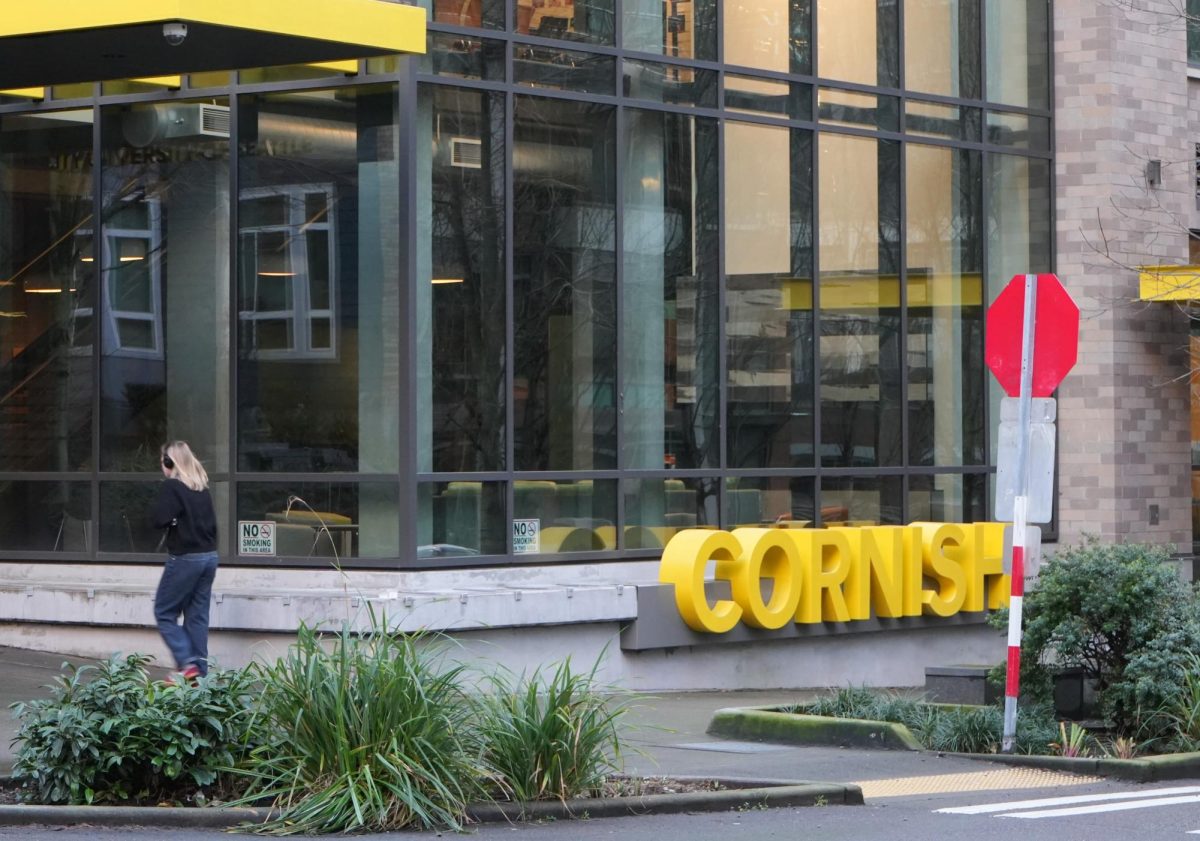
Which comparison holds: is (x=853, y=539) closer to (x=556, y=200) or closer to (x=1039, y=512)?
(x=556, y=200)

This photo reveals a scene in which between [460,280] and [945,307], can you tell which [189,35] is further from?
[945,307]

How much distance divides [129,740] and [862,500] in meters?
10.7

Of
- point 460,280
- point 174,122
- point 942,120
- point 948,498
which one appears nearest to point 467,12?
point 460,280

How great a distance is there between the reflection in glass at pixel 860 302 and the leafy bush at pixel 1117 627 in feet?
18.4

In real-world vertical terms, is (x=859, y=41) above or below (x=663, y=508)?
above

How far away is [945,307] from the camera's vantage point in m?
19.7

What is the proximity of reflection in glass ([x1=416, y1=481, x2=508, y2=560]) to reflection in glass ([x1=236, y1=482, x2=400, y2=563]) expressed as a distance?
24 centimetres

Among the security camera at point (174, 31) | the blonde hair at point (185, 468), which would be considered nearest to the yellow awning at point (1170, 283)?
the blonde hair at point (185, 468)

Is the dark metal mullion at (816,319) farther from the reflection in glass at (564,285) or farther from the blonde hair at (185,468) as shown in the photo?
the blonde hair at (185,468)

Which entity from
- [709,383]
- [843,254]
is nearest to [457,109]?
[709,383]

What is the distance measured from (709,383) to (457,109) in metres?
3.64

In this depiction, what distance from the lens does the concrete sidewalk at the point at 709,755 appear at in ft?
36.7

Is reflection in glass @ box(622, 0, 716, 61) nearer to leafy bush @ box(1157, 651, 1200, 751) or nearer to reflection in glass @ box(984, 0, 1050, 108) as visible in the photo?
reflection in glass @ box(984, 0, 1050, 108)

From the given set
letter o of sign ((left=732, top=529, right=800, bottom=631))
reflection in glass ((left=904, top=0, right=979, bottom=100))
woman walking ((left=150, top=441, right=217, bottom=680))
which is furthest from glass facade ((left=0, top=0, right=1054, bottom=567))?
woman walking ((left=150, top=441, right=217, bottom=680))
